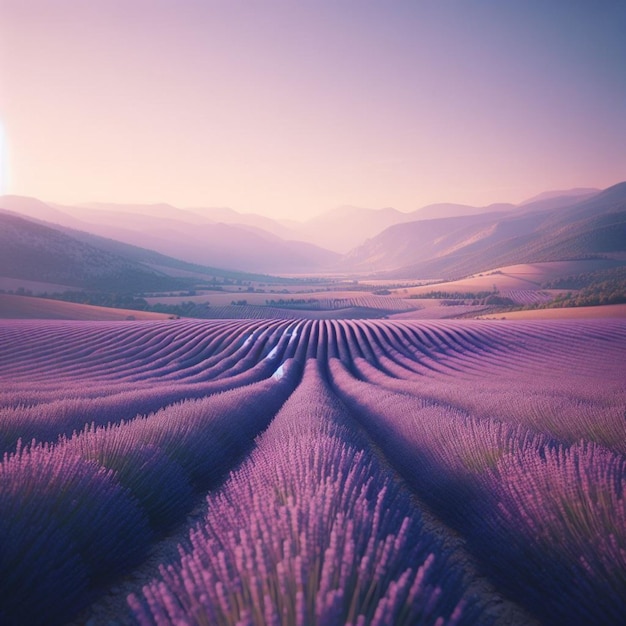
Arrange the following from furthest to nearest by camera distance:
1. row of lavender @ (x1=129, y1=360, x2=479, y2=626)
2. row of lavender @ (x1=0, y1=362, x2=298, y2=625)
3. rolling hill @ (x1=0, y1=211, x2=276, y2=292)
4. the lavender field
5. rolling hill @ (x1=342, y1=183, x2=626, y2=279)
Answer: rolling hill @ (x1=342, y1=183, x2=626, y2=279)
rolling hill @ (x1=0, y1=211, x2=276, y2=292)
row of lavender @ (x1=0, y1=362, x2=298, y2=625)
the lavender field
row of lavender @ (x1=129, y1=360, x2=479, y2=626)

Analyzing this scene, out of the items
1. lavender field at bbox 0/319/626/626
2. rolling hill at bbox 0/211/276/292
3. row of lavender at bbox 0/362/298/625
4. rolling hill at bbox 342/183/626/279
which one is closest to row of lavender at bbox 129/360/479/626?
lavender field at bbox 0/319/626/626

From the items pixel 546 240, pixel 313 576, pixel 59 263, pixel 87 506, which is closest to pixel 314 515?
pixel 313 576

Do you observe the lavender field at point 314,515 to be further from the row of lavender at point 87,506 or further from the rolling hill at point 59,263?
the rolling hill at point 59,263

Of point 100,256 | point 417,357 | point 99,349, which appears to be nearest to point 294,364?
point 417,357

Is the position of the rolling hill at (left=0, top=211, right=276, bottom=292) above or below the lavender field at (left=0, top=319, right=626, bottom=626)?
above

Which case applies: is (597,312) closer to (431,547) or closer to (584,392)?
(584,392)

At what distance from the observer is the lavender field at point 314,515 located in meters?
1.21

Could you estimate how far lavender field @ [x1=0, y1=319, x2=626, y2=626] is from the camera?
3.96 feet

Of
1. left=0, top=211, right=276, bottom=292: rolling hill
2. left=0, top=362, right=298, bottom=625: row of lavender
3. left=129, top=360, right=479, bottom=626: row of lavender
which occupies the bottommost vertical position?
left=0, top=362, right=298, bottom=625: row of lavender

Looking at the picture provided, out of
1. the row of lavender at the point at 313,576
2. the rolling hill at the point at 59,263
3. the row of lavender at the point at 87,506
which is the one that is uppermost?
the rolling hill at the point at 59,263

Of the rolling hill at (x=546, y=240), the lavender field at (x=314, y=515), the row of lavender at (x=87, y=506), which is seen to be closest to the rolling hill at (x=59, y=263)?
the lavender field at (x=314, y=515)

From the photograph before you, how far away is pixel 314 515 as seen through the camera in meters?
1.41

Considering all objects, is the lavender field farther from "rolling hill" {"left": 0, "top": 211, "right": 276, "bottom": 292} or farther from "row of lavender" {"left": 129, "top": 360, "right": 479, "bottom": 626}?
"rolling hill" {"left": 0, "top": 211, "right": 276, "bottom": 292}

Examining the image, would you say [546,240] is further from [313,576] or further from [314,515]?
[313,576]
